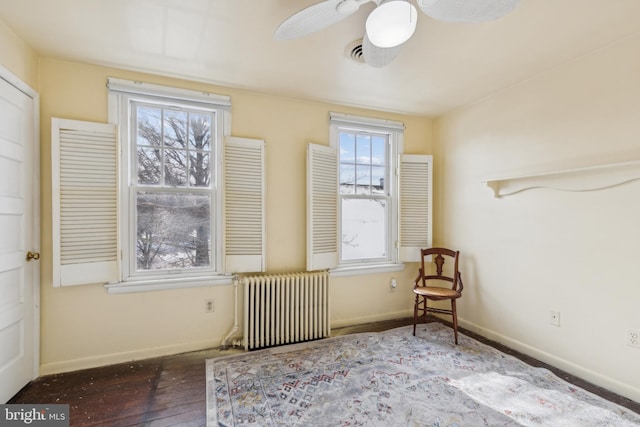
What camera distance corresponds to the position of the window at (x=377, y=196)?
332 centimetres

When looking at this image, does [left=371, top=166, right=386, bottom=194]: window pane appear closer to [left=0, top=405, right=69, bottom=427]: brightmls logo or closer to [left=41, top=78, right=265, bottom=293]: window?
[left=41, top=78, right=265, bottom=293]: window

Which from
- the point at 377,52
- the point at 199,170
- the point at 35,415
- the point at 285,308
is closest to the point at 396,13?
the point at 377,52

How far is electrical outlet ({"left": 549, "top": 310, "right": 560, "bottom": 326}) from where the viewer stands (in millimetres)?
2439

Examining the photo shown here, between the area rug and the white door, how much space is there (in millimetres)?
1238

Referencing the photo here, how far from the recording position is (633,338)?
2.02m

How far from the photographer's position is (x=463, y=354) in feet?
8.64

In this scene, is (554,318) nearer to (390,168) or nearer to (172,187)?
(390,168)

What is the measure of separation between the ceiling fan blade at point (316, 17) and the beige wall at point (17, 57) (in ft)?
5.80

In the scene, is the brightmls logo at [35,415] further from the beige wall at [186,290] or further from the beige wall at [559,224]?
the beige wall at [559,224]

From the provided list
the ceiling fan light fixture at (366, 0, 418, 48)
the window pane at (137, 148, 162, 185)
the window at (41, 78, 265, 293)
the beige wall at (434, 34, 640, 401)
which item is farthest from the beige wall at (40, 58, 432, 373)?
the ceiling fan light fixture at (366, 0, 418, 48)

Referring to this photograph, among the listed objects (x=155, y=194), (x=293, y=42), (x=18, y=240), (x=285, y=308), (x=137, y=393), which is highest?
(x=293, y=42)

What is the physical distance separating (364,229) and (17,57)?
314cm

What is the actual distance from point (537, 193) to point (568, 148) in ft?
→ 1.35

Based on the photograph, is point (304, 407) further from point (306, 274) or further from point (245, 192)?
point (245, 192)
